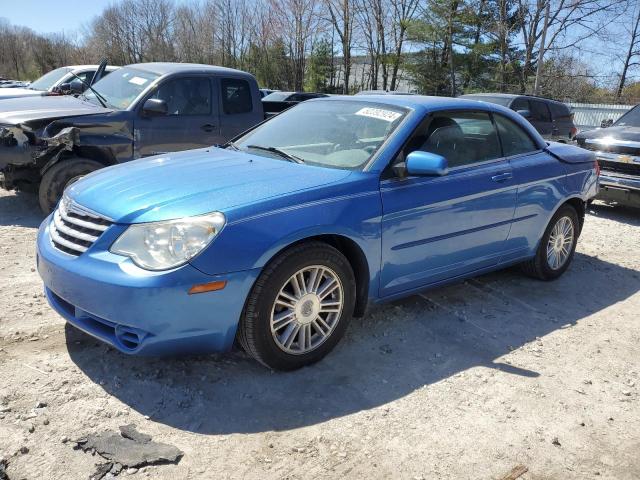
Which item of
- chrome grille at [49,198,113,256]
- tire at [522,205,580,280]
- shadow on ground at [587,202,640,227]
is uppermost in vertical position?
chrome grille at [49,198,113,256]

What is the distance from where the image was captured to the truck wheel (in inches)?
240

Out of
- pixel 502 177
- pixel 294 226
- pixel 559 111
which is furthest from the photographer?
pixel 559 111

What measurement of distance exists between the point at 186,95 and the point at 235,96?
0.74 metres

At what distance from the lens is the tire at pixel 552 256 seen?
5.00m

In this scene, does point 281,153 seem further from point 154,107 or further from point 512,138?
point 154,107

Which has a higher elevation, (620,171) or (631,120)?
(631,120)

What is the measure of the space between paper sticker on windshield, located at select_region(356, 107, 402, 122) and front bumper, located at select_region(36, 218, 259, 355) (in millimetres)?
1650

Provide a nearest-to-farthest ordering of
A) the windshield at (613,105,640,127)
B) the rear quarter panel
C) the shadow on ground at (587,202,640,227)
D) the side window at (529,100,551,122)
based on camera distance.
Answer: the rear quarter panel
the shadow on ground at (587,202,640,227)
the windshield at (613,105,640,127)
the side window at (529,100,551,122)

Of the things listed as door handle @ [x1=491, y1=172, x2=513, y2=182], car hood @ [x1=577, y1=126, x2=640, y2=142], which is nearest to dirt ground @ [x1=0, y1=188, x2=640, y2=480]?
door handle @ [x1=491, y1=172, x2=513, y2=182]

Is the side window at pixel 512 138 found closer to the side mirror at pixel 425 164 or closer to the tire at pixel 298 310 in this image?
the side mirror at pixel 425 164

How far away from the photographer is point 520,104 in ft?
39.4

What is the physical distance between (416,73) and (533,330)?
31.0 meters

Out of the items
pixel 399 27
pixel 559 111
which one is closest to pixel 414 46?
pixel 399 27

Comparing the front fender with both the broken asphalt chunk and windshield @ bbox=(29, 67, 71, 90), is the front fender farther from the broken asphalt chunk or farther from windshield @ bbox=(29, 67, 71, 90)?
windshield @ bbox=(29, 67, 71, 90)
